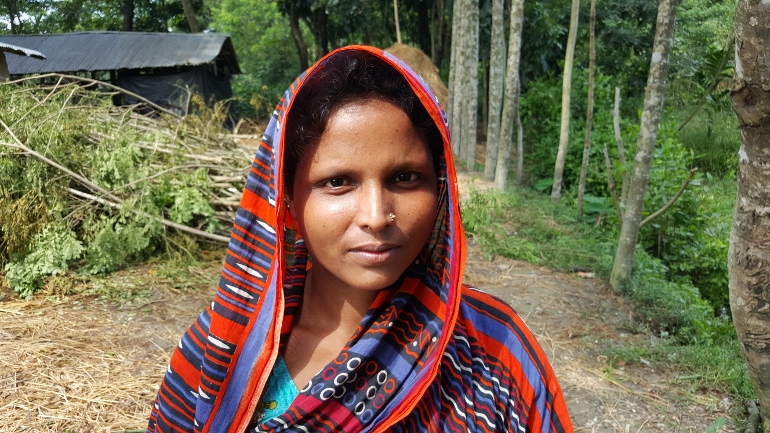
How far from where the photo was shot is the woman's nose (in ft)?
3.48

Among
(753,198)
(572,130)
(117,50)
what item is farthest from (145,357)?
(117,50)

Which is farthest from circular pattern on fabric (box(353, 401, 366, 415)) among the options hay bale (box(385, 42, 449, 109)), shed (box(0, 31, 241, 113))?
shed (box(0, 31, 241, 113))

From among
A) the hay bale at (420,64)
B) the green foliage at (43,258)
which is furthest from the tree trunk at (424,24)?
the green foliage at (43,258)

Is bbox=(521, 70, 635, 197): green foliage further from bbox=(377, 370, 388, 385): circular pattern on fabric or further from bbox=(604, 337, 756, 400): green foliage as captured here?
bbox=(377, 370, 388, 385): circular pattern on fabric

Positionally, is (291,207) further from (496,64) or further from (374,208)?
(496,64)

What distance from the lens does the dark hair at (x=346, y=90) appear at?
1112 mm

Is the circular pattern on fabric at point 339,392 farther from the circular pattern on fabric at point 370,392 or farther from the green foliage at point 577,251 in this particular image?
the green foliage at point 577,251

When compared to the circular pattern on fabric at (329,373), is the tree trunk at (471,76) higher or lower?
higher

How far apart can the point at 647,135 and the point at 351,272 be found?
3.91 meters

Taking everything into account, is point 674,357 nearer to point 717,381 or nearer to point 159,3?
point 717,381

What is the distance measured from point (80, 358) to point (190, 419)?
233cm

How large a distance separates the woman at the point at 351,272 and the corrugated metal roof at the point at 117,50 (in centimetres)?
1478

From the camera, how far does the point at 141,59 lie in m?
15.2

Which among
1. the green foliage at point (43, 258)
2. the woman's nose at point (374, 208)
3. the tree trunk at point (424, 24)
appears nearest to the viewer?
the woman's nose at point (374, 208)
